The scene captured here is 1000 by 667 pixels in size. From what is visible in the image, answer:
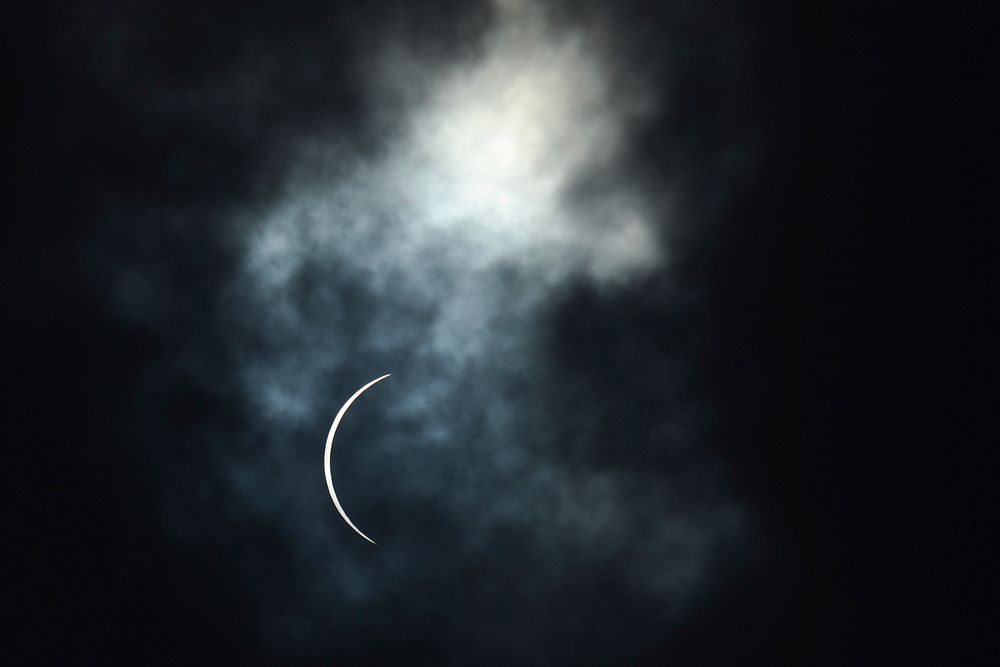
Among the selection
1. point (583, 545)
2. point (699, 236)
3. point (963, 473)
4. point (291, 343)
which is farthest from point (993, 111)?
point (291, 343)

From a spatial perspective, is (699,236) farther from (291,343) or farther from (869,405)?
(291,343)

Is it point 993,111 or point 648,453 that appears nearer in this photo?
point 993,111

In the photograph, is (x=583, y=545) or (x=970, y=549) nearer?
(x=970, y=549)

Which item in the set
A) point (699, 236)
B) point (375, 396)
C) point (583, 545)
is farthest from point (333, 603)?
point (699, 236)

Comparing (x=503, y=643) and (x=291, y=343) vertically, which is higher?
(x=291, y=343)

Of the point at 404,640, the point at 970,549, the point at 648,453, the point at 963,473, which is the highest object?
the point at 648,453

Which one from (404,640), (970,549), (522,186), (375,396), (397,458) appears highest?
(522,186)

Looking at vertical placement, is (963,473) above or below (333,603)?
below

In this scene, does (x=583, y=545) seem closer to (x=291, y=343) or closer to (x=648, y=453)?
(x=648, y=453)
